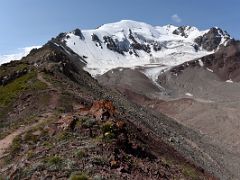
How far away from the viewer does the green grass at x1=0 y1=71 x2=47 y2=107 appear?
4130cm

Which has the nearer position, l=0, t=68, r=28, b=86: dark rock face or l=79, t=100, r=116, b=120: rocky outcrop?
l=79, t=100, r=116, b=120: rocky outcrop

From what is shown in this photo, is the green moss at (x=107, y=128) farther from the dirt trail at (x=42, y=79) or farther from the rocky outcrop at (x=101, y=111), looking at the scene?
the dirt trail at (x=42, y=79)

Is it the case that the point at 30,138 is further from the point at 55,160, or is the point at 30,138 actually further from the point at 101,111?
the point at 55,160

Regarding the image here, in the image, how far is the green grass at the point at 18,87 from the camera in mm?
41297

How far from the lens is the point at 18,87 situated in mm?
43938

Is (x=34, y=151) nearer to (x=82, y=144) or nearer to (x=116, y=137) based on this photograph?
(x=82, y=144)

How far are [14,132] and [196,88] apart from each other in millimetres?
170705

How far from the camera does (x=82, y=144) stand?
2172 centimetres

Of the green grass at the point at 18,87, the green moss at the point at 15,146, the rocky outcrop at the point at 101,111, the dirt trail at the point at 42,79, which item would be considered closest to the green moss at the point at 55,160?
the rocky outcrop at the point at 101,111

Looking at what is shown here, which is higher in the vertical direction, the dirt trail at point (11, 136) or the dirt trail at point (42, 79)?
the dirt trail at point (42, 79)

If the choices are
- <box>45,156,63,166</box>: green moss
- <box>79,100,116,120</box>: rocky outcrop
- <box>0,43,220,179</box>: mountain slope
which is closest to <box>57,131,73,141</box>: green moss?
<box>0,43,220,179</box>: mountain slope

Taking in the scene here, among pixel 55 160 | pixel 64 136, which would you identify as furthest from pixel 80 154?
pixel 64 136

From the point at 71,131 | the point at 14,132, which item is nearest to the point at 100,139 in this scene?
the point at 71,131

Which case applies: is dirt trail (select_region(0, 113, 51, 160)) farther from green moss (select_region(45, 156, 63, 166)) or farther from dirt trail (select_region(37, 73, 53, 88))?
dirt trail (select_region(37, 73, 53, 88))
